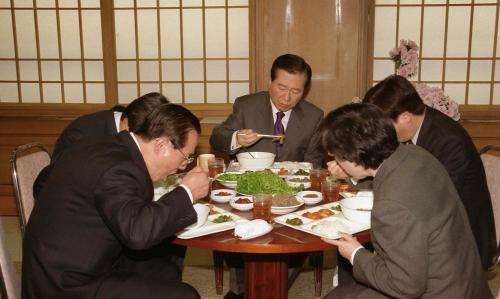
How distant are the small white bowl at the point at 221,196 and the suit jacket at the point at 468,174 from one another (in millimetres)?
933

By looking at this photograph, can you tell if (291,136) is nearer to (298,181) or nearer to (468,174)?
(298,181)

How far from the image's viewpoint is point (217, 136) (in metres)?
3.45

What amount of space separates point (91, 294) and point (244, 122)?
6.34 ft

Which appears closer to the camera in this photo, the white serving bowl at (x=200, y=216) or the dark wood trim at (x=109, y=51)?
the white serving bowl at (x=200, y=216)

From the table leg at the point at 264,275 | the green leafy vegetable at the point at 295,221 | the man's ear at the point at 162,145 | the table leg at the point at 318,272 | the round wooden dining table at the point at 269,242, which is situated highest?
the man's ear at the point at 162,145

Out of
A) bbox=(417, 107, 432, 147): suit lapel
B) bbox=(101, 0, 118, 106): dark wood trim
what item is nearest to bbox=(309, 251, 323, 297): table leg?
bbox=(417, 107, 432, 147): suit lapel

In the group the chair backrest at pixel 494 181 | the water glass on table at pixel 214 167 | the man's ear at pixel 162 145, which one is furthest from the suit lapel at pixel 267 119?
the man's ear at pixel 162 145

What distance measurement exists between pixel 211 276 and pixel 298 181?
1250 millimetres

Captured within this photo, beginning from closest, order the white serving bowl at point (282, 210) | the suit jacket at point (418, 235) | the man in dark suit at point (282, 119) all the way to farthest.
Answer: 1. the suit jacket at point (418, 235)
2. the white serving bowl at point (282, 210)
3. the man in dark suit at point (282, 119)

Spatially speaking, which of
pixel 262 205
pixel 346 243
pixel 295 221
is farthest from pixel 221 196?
Answer: pixel 346 243

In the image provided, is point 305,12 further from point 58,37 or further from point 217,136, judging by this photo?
point 58,37

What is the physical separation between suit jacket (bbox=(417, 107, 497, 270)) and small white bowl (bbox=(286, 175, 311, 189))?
0.60 meters

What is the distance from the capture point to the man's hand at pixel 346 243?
5.98ft

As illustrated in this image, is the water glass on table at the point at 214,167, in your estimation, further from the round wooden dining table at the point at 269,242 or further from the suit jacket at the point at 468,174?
the suit jacket at the point at 468,174
